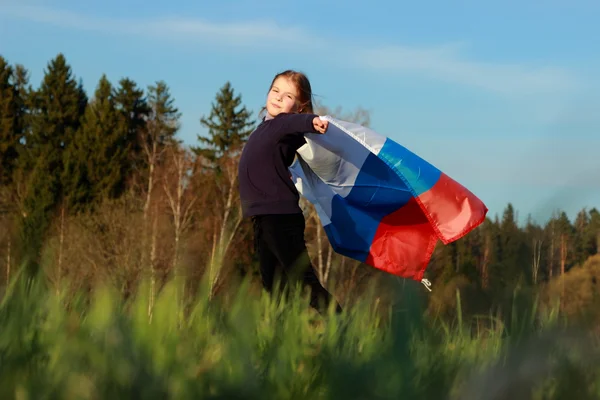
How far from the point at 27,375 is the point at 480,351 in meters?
1.22

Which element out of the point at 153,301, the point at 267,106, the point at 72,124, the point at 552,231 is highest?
the point at 72,124

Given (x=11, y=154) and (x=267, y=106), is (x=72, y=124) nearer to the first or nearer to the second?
(x=11, y=154)

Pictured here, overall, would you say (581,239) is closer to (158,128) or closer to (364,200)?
(364,200)

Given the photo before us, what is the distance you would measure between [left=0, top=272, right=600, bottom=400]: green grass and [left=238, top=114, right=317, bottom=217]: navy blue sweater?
3473 millimetres

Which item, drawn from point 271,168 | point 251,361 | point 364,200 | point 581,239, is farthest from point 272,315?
point 364,200

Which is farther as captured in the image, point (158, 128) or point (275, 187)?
point (158, 128)

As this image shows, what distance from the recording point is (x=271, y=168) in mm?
5500

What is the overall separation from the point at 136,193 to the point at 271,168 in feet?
Answer: 188

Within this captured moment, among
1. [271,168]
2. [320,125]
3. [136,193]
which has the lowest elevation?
[271,168]

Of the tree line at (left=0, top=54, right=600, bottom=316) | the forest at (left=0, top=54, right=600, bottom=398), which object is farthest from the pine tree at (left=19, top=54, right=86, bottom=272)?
the forest at (left=0, top=54, right=600, bottom=398)

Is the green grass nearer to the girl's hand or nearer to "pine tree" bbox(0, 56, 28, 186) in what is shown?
the girl's hand

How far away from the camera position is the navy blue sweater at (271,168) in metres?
5.36

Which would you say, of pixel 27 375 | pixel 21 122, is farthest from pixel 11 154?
pixel 27 375

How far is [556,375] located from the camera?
4.36 feet
